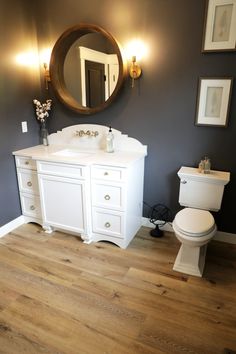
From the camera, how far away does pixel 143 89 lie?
8.23 feet

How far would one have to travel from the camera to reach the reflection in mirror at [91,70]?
2531 mm

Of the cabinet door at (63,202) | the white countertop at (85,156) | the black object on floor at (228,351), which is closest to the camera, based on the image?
the black object on floor at (228,351)

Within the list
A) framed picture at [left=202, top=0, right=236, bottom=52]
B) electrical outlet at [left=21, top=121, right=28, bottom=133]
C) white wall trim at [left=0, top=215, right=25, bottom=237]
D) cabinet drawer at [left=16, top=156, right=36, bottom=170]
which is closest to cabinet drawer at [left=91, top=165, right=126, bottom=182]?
cabinet drawer at [left=16, top=156, right=36, bottom=170]

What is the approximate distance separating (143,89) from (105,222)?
4.53 feet

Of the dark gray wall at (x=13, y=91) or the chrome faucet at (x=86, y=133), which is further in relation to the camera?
the chrome faucet at (x=86, y=133)

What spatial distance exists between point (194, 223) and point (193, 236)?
0.40ft

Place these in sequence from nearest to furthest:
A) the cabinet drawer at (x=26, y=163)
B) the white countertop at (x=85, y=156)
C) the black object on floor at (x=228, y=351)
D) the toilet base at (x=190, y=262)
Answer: the black object on floor at (x=228, y=351) → the toilet base at (x=190, y=262) → the white countertop at (x=85, y=156) → the cabinet drawer at (x=26, y=163)

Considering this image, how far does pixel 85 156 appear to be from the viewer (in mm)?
2568

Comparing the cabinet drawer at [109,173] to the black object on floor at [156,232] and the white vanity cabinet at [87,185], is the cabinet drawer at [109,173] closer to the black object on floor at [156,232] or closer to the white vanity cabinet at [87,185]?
the white vanity cabinet at [87,185]

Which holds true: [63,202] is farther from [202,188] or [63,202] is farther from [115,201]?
[202,188]

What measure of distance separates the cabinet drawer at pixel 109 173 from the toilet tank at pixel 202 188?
21.3 inches

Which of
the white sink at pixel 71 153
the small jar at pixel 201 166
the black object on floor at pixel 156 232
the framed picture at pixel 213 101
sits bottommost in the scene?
the black object on floor at pixel 156 232

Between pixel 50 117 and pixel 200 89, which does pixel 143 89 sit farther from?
pixel 50 117

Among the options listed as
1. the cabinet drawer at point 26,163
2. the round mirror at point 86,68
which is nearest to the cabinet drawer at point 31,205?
the cabinet drawer at point 26,163
